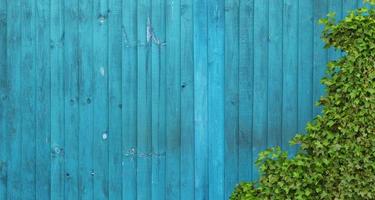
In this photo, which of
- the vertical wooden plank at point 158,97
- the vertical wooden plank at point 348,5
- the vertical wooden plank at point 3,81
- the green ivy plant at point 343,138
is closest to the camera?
the green ivy plant at point 343,138

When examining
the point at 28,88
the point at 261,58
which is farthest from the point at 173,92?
the point at 28,88

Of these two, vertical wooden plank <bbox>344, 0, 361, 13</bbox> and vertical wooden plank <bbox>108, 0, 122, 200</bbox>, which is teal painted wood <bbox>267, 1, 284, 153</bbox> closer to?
vertical wooden plank <bbox>344, 0, 361, 13</bbox>

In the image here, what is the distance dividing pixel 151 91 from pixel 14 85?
1.02 m

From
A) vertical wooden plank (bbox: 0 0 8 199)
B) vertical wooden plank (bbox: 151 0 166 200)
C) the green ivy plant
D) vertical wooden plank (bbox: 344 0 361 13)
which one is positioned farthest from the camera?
vertical wooden plank (bbox: 0 0 8 199)

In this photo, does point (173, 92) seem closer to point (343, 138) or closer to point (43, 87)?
point (43, 87)

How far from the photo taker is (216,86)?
612 cm

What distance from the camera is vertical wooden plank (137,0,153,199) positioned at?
616 centimetres

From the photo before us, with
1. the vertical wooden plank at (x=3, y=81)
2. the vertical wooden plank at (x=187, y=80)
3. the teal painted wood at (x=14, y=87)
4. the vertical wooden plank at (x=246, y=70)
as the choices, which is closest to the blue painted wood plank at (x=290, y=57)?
the vertical wooden plank at (x=246, y=70)

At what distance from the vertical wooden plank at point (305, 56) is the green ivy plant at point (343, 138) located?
124cm

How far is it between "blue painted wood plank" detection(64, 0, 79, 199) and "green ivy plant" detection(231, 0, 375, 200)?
1897 mm

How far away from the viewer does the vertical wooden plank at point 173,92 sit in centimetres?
615

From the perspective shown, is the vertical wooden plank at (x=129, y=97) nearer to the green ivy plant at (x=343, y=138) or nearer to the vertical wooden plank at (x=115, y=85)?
the vertical wooden plank at (x=115, y=85)

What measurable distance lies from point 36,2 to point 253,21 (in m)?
1.61

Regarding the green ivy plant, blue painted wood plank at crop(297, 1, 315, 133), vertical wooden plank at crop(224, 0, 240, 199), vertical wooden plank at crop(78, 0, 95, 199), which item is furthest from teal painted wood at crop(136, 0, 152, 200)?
the green ivy plant
